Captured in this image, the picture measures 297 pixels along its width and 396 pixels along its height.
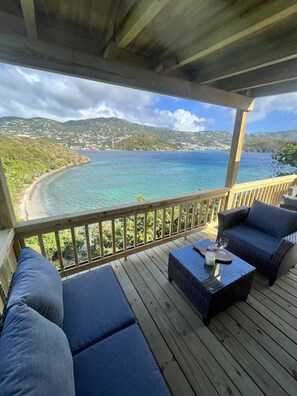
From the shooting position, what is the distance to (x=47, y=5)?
131cm

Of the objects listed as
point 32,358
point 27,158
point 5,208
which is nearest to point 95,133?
point 27,158

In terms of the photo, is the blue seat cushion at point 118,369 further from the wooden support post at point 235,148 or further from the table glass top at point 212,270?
the wooden support post at point 235,148

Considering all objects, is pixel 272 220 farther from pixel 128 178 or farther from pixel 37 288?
pixel 128 178

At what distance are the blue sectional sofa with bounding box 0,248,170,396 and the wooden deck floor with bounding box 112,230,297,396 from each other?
1.83ft

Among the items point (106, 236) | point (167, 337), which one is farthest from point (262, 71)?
point (106, 236)

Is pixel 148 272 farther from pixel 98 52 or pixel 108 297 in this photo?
pixel 98 52

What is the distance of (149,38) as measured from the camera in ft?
5.55

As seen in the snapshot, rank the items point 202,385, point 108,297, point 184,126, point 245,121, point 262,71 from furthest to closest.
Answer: point 184,126 < point 245,121 < point 262,71 < point 108,297 < point 202,385

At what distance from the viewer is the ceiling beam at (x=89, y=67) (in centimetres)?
140

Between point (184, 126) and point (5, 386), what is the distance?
63.1ft

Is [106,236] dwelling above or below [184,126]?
below

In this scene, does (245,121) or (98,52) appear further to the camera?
(245,121)

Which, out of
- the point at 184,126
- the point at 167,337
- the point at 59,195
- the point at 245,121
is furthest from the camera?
the point at 184,126

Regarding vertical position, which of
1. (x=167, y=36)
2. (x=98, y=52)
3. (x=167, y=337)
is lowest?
(x=167, y=337)
